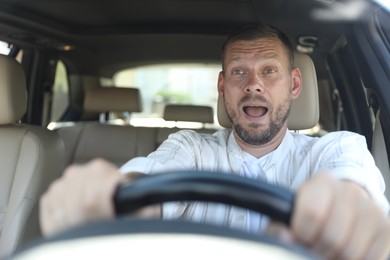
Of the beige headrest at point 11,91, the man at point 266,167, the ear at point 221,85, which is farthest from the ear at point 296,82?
the beige headrest at point 11,91

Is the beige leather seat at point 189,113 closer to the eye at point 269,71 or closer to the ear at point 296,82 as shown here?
the ear at point 296,82

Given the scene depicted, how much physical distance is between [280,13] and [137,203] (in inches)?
103

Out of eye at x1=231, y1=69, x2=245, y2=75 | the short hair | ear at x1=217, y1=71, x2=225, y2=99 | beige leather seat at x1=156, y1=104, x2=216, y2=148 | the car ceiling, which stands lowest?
beige leather seat at x1=156, y1=104, x2=216, y2=148

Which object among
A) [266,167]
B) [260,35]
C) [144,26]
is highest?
[144,26]

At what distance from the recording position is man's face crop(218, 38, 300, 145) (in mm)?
1886

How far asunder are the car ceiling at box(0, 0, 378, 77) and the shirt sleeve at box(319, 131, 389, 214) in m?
1.11

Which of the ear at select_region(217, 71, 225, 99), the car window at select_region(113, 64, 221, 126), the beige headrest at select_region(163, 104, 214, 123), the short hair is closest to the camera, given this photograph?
the short hair

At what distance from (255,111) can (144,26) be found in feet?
8.26

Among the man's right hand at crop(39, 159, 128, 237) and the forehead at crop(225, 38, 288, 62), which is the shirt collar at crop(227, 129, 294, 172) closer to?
the forehead at crop(225, 38, 288, 62)

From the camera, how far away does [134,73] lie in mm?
5316

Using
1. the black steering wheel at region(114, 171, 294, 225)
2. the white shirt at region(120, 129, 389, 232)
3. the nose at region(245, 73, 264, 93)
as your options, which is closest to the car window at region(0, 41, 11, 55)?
the white shirt at region(120, 129, 389, 232)

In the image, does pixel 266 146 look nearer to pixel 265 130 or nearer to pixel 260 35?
pixel 265 130

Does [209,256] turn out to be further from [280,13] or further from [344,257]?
[280,13]

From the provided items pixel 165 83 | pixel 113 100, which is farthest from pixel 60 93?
pixel 165 83
